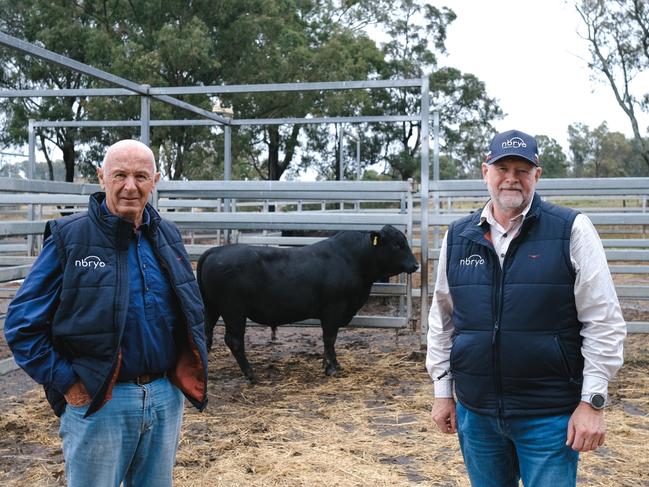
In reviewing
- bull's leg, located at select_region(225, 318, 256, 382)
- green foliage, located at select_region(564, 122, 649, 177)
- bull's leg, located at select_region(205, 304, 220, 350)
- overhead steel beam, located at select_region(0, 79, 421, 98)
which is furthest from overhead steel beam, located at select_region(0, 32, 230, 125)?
green foliage, located at select_region(564, 122, 649, 177)

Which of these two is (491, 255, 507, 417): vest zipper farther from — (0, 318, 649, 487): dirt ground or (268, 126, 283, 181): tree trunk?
(268, 126, 283, 181): tree trunk

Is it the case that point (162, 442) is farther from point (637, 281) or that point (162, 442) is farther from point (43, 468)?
point (637, 281)

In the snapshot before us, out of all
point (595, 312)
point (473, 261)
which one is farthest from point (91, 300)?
point (595, 312)

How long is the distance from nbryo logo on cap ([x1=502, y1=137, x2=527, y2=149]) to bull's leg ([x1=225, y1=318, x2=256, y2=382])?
13.6ft

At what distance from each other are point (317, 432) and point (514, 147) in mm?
2985

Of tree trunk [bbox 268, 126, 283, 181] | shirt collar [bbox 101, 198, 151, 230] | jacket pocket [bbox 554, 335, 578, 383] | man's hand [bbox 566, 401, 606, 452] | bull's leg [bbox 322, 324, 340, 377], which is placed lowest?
bull's leg [bbox 322, 324, 340, 377]

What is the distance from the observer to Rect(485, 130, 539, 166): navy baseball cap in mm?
2424

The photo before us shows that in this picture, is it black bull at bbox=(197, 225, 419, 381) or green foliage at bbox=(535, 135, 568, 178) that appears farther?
green foliage at bbox=(535, 135, 568, 178)

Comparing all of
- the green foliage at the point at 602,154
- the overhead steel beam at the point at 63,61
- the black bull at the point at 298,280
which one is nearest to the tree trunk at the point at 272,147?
the overhead steel beam at the point at 63,61

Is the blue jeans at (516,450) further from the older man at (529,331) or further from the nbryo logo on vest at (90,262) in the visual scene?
the nbryo logo on vest at (90,262)

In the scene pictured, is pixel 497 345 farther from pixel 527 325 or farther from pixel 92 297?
pixel 92 297

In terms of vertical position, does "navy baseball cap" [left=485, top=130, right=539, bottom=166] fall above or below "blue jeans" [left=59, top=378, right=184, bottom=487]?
above

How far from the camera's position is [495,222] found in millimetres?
2482

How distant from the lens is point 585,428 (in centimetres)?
221
